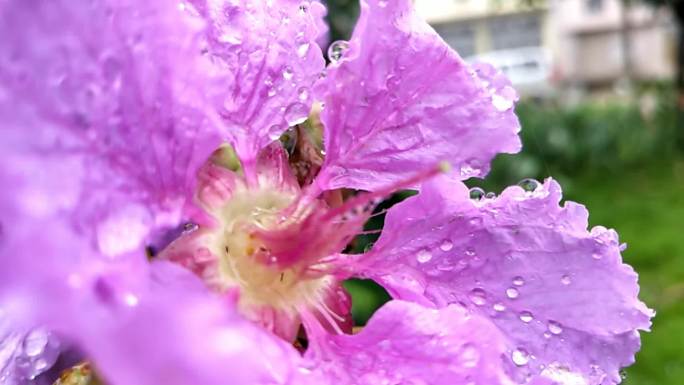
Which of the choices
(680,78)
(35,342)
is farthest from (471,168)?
(680,78)

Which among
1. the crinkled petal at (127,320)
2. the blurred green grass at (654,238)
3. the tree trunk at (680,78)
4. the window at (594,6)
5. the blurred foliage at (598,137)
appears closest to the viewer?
the crinkled petal at (127,320)

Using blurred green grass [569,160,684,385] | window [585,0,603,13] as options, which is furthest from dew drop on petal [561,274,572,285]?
window [585,0,603,13]

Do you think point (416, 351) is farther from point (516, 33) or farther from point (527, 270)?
point (516, 33)

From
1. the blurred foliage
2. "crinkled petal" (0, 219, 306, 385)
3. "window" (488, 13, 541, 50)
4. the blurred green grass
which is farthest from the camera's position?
"window" (488, 13, 541, 50)

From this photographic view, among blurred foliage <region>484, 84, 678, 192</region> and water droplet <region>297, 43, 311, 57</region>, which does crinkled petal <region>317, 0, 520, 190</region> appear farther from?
blurred foliage <region>484, 84, 678, 192</region>

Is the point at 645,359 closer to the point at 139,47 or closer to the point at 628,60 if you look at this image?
the point at 139,47

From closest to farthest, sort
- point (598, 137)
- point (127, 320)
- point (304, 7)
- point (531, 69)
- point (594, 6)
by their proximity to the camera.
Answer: point (127, 320) < point (304, 7) < point (598, 137) < point (531, 69) < point (594, 6)

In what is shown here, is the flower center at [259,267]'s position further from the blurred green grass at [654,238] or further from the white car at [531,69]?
the white car at [531,69]

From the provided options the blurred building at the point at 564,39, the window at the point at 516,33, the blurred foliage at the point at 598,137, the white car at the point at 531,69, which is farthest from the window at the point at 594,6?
the blurred foliage at the point at 598,137
